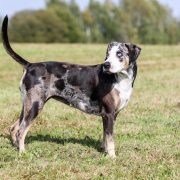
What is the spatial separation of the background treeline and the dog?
69664 mm

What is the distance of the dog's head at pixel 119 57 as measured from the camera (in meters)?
5.50

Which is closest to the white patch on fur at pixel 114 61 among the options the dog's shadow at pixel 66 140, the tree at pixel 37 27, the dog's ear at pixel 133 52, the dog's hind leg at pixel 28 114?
the dog's ear at pixel 133 52

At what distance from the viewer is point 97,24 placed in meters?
89.9

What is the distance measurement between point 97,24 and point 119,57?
86.0m

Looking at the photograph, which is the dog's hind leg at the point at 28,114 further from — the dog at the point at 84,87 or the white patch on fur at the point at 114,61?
the white patch on fur at the point at 114,61

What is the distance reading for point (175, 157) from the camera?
5.76 meters

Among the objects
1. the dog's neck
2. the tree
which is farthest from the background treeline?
the dog's neck

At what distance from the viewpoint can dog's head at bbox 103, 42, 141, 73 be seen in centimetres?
550

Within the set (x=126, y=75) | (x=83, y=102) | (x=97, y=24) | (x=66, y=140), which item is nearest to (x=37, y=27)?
(x=97, y=24)

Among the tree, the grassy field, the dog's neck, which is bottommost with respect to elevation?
the grassy field

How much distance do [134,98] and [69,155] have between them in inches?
225

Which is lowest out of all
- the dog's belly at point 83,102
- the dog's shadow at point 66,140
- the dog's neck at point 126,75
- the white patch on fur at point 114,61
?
the dog's shadow at point 66,140

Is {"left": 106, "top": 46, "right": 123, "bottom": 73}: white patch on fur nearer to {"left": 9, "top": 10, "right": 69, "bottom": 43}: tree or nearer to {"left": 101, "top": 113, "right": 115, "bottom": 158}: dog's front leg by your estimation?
{"left": 101, "top": 113, "right": 115, "bottom": 158}: dog's front leg

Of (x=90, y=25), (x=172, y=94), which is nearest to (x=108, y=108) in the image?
(x=172, y=94)
